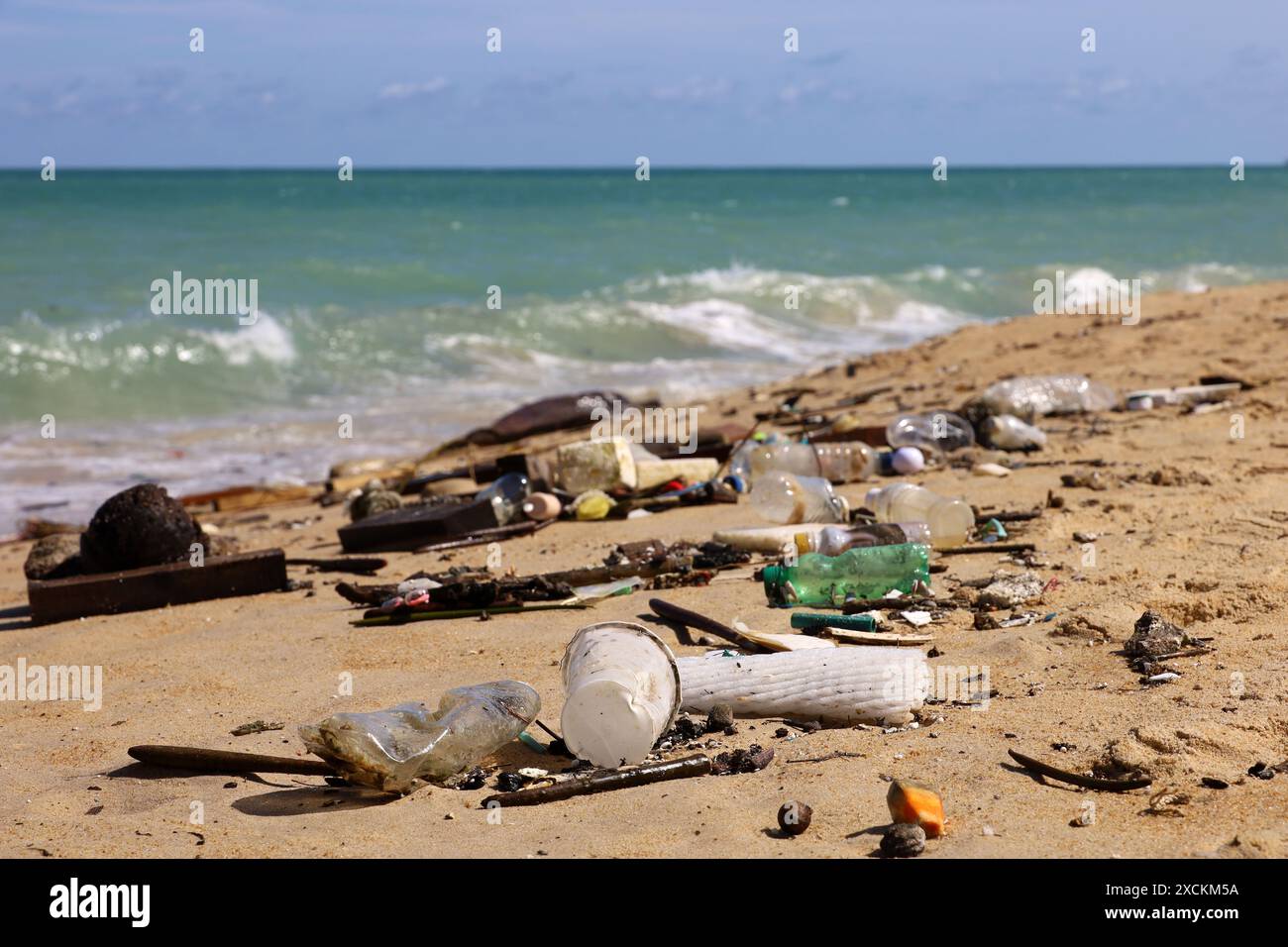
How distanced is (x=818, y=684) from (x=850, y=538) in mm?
1456

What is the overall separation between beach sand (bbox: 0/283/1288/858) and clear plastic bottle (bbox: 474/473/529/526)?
273mm

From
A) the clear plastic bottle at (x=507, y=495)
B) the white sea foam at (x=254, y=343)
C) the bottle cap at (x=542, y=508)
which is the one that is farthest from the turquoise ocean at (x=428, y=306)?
the bottle cap at (x=542, y=508)

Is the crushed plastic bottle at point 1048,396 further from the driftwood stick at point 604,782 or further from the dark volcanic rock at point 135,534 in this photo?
the driftwood stick at point 604,782

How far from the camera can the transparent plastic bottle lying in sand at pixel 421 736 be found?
295 centimetres

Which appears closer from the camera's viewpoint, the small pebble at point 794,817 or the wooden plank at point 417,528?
the small pebble at point 794,817

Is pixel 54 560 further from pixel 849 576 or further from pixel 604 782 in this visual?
pixel 604 782

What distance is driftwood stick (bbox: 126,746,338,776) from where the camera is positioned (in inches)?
123

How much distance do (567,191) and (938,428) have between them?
5531cm

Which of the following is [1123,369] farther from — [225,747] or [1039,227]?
[1039,227]

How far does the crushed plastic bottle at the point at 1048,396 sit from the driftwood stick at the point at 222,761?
16.8ft

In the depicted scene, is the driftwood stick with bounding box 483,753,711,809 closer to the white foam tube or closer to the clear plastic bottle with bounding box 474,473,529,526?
the white foam tube

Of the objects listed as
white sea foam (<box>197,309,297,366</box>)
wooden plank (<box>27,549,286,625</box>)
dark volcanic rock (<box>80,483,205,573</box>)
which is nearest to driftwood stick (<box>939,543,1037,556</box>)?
wooden plank (<box>27,549,286,625</box>)
